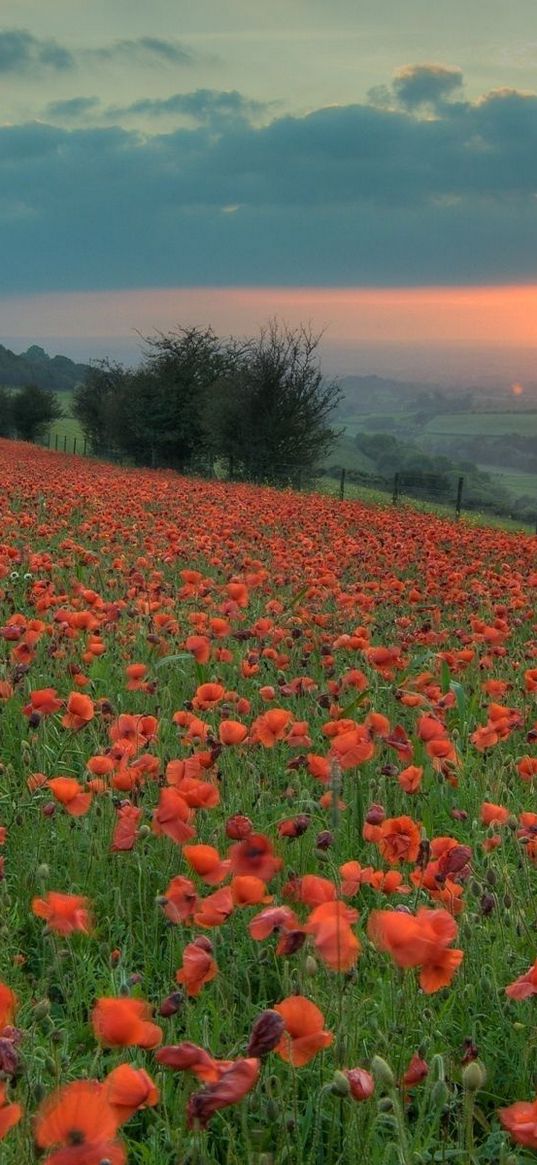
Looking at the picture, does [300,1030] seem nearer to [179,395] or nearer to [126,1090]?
[126,1090]

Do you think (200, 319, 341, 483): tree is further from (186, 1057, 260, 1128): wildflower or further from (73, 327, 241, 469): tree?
(186, 1057, 260, 1128): wildflower

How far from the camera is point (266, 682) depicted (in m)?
5.89

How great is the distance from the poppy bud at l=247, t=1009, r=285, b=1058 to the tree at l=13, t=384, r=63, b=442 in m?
74.5

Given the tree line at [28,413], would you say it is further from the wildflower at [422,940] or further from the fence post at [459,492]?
the wildflower at [422,940]

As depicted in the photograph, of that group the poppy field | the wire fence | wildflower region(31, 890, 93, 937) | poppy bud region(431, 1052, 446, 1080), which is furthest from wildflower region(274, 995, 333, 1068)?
the wire fence

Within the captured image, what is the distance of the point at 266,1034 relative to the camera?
1.49 meters

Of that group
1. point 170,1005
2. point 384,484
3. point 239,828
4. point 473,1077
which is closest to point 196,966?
point 170,1005

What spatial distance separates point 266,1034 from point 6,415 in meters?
75.5

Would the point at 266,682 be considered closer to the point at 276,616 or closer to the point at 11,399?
the point at 276,616

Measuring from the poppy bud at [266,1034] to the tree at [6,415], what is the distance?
75085 millimetres

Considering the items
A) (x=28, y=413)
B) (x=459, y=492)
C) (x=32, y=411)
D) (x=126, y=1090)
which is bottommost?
(x=126, y=1090)

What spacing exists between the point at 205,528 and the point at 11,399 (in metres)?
67.2

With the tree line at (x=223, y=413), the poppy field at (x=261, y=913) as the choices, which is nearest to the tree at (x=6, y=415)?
the tree line at (x=223, y=413)

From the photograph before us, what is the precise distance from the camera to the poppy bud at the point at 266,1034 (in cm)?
149
